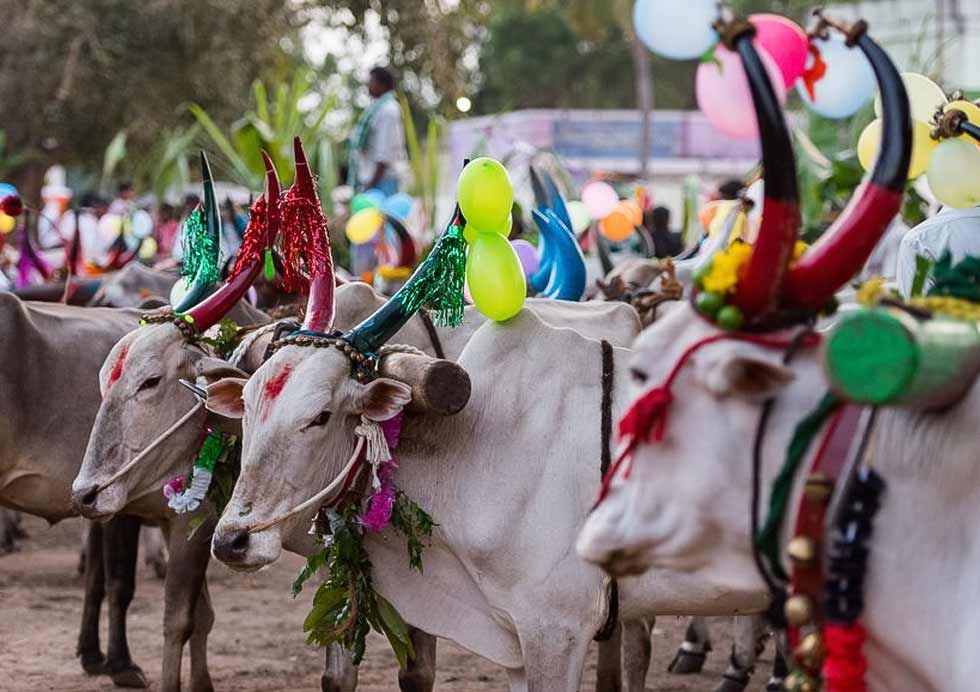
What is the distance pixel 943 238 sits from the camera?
4.94 metres

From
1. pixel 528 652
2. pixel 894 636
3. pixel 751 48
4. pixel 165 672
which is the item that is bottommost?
pixel 165 672

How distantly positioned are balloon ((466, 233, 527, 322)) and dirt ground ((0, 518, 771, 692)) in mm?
2582

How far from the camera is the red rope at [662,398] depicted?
2.80m

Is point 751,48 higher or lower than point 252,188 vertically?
higher

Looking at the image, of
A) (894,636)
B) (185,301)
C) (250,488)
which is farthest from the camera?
(185,301)

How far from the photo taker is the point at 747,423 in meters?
2.79

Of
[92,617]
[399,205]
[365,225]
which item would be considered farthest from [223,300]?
[399,205]

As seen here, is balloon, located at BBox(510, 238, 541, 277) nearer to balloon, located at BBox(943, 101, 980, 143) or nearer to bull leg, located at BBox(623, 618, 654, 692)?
bull leg, located at BBox(623, 618, 654, 692)

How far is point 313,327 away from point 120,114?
18.5 metres

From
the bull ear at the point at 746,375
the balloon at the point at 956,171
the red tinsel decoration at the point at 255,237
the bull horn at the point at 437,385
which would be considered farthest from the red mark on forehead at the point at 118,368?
the bull ear at the point at 746,375

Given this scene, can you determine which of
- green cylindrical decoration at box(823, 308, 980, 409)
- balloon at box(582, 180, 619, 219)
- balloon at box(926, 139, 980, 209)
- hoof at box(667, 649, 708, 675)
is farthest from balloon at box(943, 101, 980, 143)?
balloon at box(582, 180, 619, 219)

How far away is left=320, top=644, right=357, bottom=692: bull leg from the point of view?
18.7ft

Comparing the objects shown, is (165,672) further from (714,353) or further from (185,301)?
(714,353)

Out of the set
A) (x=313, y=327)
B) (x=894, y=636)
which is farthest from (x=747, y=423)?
(x=313, y=327)
